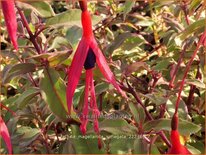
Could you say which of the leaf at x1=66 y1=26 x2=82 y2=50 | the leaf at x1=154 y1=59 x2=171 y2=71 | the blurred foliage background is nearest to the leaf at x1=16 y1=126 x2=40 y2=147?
the blurred foliage background

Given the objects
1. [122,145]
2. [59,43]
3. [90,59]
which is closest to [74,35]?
[59,43]

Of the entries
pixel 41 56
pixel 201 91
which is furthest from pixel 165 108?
pixel 41 56

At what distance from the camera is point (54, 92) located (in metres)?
0.81

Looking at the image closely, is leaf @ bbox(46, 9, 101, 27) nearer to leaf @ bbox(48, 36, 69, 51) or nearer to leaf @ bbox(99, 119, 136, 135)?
leaf @ bbox(48, 36, 69, 51)

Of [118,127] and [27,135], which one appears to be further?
[27,135]

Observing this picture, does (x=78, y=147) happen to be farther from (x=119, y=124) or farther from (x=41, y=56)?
(x=41, y=56)

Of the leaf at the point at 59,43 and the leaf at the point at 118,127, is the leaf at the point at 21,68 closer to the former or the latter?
the leaf at the point at 59,43

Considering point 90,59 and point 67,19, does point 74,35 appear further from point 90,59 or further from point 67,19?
point 90,59

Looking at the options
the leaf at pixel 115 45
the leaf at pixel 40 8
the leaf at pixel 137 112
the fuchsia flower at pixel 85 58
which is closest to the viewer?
the fuchsia flower at pixel 85 58

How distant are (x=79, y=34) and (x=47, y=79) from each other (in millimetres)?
168

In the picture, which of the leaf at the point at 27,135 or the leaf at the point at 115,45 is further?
the leaf at the point at 115,45

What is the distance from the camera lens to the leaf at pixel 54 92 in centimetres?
80

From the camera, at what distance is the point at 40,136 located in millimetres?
1013

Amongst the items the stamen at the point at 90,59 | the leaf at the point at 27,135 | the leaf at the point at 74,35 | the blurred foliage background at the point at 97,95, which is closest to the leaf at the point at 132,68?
the blurred foliage background at the point at 97,95
